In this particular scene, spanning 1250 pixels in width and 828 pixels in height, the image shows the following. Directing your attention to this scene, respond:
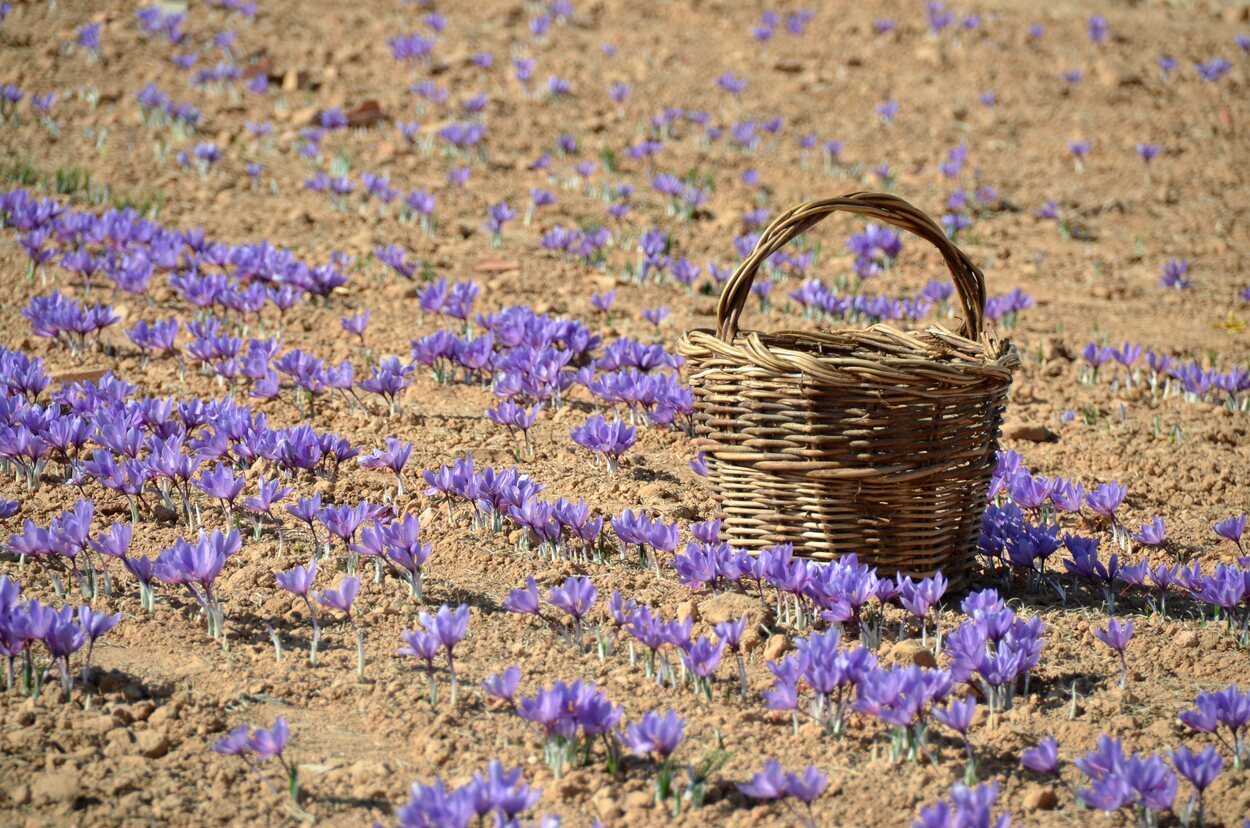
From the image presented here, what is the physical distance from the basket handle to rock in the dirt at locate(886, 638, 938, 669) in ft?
2.97

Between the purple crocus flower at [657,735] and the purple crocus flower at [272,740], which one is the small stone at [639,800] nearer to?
the purple crocus flower at [657,735]

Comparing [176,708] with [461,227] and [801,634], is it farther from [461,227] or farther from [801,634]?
[461,227]

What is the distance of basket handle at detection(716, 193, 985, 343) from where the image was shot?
328 centimetres

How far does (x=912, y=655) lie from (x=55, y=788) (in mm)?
1889

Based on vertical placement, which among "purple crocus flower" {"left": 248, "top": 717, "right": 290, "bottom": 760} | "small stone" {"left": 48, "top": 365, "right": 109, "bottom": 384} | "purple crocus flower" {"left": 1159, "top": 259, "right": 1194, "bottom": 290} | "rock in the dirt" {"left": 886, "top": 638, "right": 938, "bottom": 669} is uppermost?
"purple crocus flower" {"left": 1159, "top": 259, "right": 1194, "bottom": 290}

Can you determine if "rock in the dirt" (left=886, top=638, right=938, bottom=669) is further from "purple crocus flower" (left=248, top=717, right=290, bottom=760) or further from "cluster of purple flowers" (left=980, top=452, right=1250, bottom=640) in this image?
"purple crocus flower" (left=248, top=717, right=290, bottom=760)

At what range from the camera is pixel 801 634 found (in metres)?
3.20

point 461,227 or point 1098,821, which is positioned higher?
point 461,227

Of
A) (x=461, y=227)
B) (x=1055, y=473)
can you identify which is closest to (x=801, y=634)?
(x=1055, y=473)

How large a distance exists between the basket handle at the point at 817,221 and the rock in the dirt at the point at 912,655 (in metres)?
0.91

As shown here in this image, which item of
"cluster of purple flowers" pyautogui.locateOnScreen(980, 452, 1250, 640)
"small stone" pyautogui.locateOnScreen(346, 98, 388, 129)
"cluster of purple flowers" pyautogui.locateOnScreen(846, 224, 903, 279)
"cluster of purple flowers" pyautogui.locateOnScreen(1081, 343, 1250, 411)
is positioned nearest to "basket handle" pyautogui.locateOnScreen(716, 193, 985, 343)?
"cluster of purple flowers" pyautogui.locateOnScreen(980, 452, 1250, 640)

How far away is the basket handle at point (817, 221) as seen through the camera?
129 inches

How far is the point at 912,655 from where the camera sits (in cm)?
301

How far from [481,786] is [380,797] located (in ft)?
1.07
